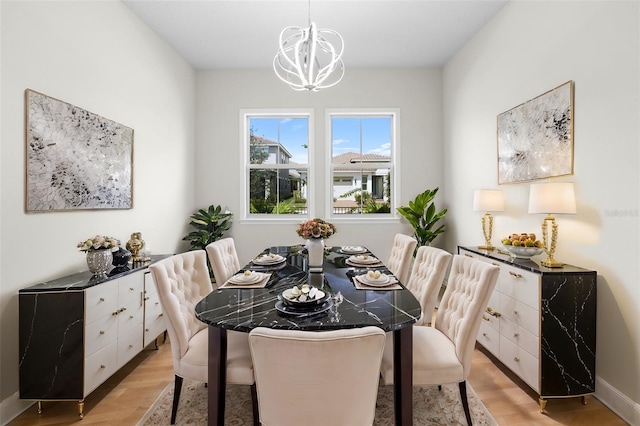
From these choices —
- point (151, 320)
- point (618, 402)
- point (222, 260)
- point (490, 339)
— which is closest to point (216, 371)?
point (222, 260)

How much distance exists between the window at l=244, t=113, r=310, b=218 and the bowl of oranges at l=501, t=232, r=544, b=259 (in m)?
2.83

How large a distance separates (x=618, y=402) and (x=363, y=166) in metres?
3.55

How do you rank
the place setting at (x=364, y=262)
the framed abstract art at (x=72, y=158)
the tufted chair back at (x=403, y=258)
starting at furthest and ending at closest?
1. the tufted chair back at (x=403, y=258)
2. the place setting at (x=364, y=262)
3. the framed abstract art at (x=72, y=158)

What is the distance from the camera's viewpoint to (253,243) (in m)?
4.50

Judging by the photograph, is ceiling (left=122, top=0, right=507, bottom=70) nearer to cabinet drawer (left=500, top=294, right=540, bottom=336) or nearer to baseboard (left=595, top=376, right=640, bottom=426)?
cabinet drawer (left=500, top=294, right=540, bottom=336)

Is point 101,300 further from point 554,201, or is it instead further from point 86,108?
point 554,201

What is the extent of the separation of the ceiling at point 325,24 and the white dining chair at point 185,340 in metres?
2.69

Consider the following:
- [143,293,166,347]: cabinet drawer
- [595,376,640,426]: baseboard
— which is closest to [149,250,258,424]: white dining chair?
[143,293,166,347]: cabinet drawer

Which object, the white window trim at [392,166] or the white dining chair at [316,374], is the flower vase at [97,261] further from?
the white window trim at [392,166]

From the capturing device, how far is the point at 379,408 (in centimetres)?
191

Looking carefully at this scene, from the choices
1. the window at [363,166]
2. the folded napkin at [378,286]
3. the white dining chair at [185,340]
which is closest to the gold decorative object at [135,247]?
the white dining chair at [185,340]

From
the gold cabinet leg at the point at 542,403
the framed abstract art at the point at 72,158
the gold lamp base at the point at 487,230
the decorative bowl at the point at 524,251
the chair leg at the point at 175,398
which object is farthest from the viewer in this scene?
the gold lamp base at the point at 487,230

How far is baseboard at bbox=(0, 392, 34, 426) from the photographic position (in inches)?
70.7

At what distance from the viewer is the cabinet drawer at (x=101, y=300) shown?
189 cm
